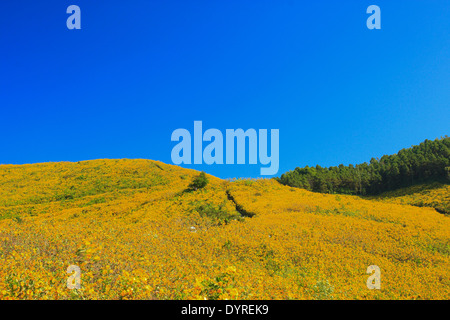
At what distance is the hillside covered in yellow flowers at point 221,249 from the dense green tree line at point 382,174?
1948 centimetres

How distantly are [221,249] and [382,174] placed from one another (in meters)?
58.2

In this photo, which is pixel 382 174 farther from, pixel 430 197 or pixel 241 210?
pixel 241 210

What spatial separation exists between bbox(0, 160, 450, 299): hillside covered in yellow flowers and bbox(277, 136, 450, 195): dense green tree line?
1948 cm

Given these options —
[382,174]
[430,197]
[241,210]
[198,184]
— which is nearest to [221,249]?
[241,210]

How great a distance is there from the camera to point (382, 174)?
191ft

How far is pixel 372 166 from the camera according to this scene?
67.1 m

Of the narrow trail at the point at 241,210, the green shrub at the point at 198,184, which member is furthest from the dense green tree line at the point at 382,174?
the narrow trail at the point at 241,210

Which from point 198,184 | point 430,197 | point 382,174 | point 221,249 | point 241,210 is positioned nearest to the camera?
point 221,249

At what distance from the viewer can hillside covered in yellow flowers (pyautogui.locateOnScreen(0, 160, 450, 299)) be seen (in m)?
6.02

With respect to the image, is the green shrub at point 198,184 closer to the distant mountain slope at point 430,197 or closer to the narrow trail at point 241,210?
the narrow trail at point 241,210

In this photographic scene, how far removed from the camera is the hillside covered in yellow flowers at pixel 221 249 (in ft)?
19.7

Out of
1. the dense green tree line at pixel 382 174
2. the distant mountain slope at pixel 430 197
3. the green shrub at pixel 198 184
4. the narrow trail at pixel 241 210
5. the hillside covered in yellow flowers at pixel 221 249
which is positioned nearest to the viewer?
the hillside covered in yellow flowers at pixel 221 249
